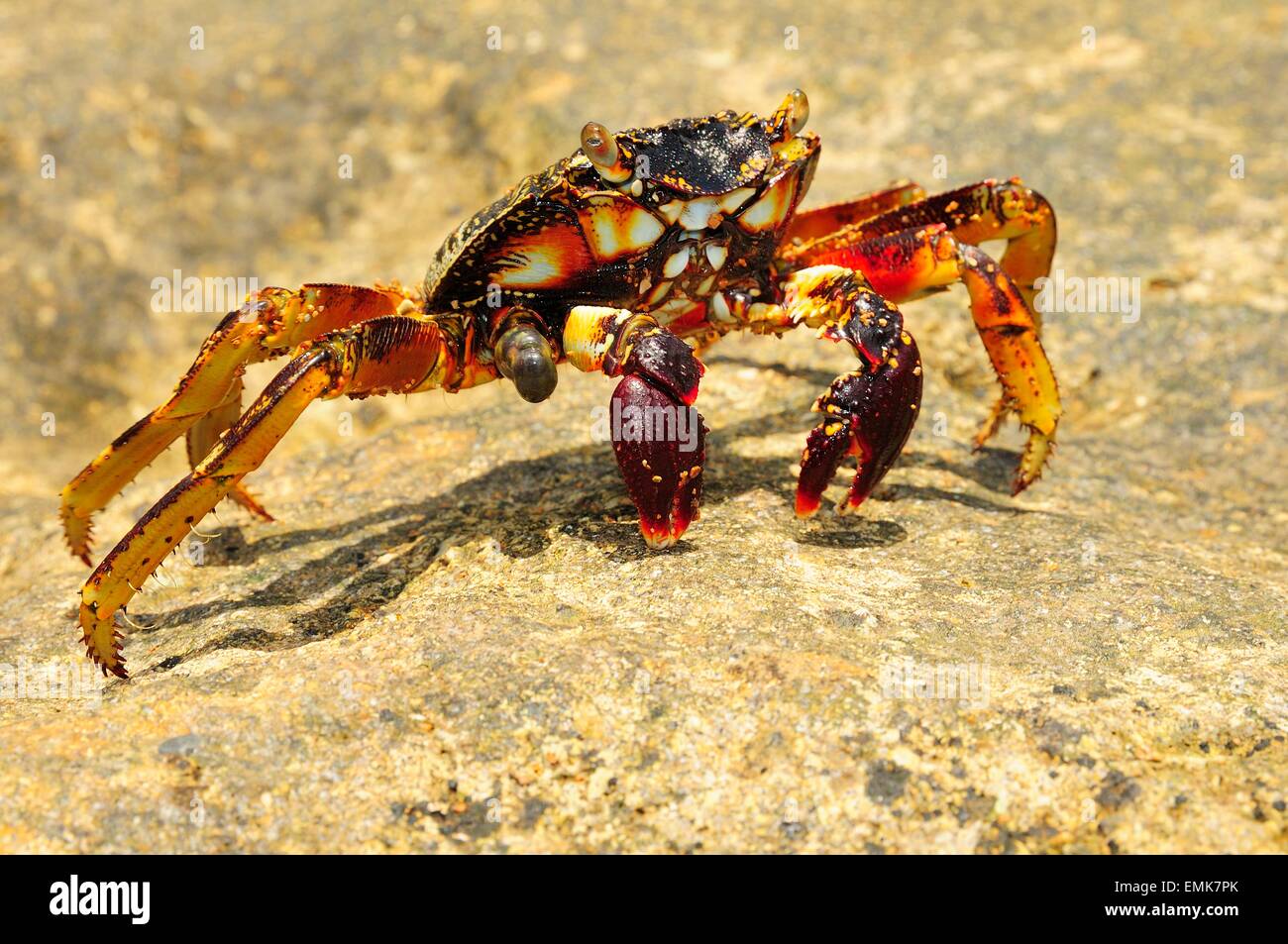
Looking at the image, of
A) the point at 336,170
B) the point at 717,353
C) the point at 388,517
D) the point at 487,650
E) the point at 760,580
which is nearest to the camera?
the point at 487,650

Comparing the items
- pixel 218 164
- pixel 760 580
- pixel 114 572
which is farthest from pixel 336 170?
pixel 760 580

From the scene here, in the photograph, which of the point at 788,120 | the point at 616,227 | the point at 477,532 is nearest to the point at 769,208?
the point at 788,120

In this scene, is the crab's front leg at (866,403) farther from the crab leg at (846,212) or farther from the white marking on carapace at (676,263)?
the crab leg at (846,212)

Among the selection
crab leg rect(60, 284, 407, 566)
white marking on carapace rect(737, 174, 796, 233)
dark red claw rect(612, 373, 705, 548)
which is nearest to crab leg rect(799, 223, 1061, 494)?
white marking on carapace rect(737, 174, 796, 233)

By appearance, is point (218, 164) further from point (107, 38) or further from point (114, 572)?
point (114, 572)

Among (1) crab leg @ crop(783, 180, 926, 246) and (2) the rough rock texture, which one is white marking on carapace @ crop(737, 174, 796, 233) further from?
(2) the rough rock texture

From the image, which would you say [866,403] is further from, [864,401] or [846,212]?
[846,212]
